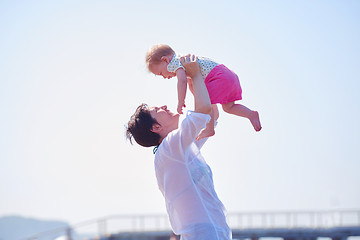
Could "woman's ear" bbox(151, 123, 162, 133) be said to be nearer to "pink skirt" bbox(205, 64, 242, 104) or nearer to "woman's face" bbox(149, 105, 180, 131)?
"woman's face" bbox(149, 105, 180, 131)

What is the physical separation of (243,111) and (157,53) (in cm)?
78

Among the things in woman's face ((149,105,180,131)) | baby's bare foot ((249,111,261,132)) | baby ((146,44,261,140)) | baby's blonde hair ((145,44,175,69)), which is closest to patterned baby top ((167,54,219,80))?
baby ((146,44,261,140))

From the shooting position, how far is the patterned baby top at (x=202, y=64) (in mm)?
3855

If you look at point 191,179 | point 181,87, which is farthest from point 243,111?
point 191,179

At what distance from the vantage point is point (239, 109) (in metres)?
4.15

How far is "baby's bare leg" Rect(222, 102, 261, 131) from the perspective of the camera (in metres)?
4.14

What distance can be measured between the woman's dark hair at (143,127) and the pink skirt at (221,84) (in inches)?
19.4

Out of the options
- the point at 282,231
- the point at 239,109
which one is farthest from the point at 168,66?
the point at 282,231

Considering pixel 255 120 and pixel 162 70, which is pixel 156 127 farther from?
pixel 255 120

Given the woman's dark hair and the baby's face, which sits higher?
the baby's face

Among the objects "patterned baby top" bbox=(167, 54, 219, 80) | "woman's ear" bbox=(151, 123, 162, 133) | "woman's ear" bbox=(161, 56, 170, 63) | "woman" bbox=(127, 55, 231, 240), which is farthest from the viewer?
"woman's ear" bbox=(161, 56, 170, 63)

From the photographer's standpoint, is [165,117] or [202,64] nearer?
[165,117]

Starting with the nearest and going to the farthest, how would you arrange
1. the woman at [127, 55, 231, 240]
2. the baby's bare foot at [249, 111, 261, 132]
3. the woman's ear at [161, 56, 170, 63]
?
1. the woman at [127, 55, 231, 240]
2. the woman's ear at [161, 56, 170, 63]
3. the baby's bare foot at [249, 111, 261, 132]

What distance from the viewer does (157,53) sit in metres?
4.05
